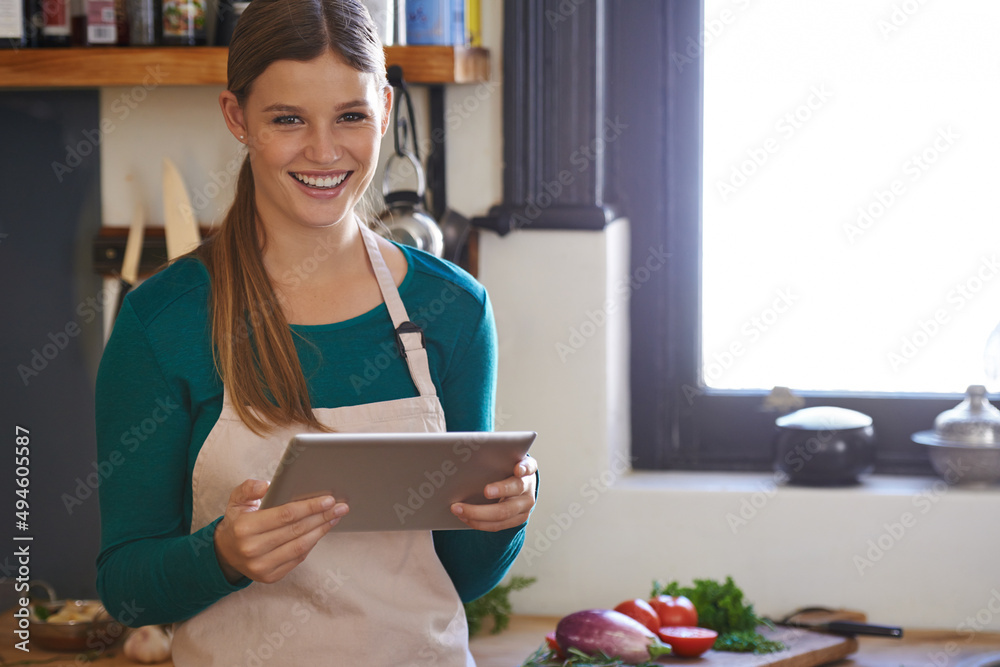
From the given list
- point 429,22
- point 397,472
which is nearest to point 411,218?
point 429,22

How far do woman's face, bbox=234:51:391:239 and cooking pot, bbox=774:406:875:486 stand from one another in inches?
38.9

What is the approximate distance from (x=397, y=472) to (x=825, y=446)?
1.00m

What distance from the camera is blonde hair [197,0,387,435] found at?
3.16ft

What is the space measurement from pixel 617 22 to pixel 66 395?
118 centimetres

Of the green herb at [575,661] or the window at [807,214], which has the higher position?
the window at [807,214]

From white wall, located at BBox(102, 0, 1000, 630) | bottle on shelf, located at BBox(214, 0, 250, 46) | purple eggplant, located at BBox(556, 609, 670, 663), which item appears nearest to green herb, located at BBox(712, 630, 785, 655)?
purple eggplant, located at BBox(556, 609, 670, 663)

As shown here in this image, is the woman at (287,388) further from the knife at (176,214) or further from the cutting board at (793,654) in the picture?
the knife at (176,214)

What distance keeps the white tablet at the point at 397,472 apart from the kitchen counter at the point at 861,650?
60 centimetres

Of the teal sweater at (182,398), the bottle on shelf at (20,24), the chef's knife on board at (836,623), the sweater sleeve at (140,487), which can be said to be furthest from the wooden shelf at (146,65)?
the chef's knife on board at (836,623)

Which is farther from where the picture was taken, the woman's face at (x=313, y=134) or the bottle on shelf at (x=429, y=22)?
the bottle on shelf at (x=429, y=22)

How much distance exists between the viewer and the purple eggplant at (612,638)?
137cm

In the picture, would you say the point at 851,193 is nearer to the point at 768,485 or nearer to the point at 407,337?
the point at 768,485

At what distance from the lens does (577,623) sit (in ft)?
4.60

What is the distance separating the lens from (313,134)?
960 millimetres
